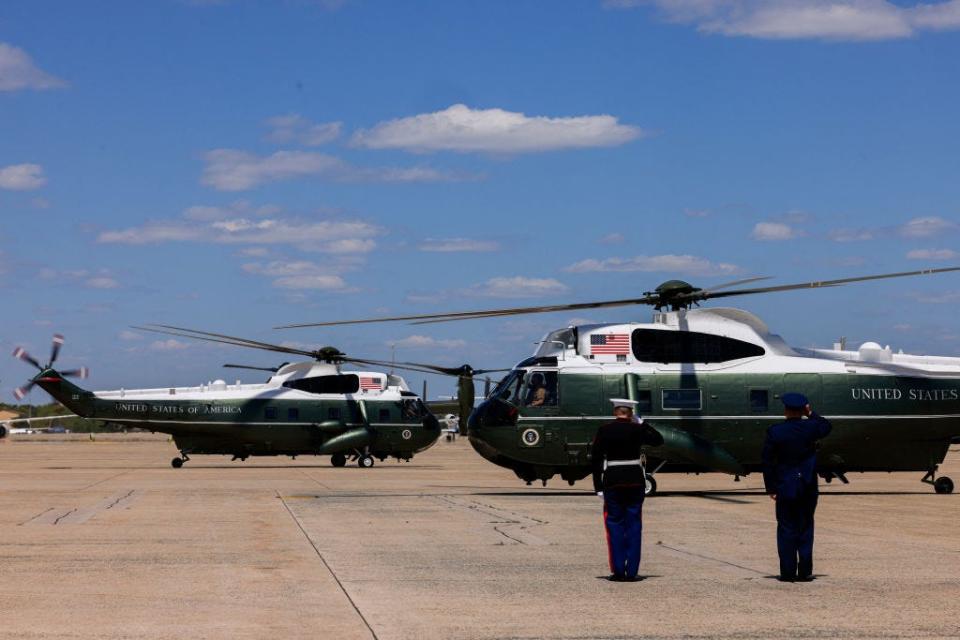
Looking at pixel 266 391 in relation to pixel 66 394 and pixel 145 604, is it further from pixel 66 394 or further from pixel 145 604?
pixel 145 604

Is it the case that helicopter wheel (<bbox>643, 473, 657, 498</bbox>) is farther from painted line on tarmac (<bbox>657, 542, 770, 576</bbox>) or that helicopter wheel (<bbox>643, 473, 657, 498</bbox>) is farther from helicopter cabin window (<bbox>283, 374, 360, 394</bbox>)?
helicopter cabin window (<bbox>283, 374, 360, 394</bbox>)

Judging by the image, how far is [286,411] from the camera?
150 ft

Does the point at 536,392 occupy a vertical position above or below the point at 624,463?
above

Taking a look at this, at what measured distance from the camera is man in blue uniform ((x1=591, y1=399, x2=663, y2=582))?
1270 centimetres

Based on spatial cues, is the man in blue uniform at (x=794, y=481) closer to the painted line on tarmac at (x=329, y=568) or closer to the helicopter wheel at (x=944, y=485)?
the painted line on tarmac at (x=329, y=568)

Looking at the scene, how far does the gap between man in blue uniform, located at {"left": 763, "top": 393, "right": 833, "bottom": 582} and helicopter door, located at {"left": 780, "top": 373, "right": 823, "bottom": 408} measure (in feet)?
45.4

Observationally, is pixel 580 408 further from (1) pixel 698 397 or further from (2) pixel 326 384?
(2) pixel 326 384

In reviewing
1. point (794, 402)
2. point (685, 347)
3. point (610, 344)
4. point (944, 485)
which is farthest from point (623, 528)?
point (944, 485)

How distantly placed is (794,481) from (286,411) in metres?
34.3

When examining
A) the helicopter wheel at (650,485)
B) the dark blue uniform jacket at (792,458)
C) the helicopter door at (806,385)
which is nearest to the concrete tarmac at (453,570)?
the helicopter wheel at (650,485)

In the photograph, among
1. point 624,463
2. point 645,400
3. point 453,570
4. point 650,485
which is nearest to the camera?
point 624,463

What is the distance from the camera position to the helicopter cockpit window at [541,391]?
2686cm

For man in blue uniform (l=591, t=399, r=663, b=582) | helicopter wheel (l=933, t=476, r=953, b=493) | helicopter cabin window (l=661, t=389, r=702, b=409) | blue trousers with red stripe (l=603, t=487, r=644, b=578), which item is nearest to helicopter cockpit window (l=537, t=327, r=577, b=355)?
helicopter cabin window (l=661, t=389, r=702, b=409)

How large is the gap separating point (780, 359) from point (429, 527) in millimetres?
10571
